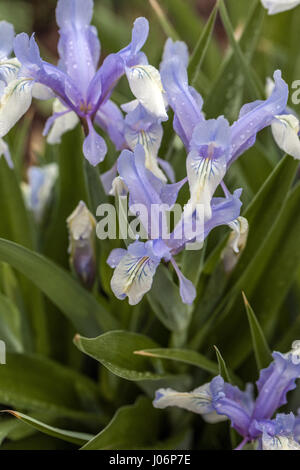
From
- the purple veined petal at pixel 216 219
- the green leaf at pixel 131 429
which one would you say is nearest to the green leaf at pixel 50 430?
the green leaf at pixel 131 429

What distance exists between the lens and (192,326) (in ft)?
2.43

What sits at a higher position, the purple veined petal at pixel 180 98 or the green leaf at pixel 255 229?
the purple veined petal at pixel 180 98

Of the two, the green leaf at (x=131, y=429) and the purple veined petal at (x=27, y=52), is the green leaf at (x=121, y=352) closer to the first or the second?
the green leaf at (x=131, y=429)

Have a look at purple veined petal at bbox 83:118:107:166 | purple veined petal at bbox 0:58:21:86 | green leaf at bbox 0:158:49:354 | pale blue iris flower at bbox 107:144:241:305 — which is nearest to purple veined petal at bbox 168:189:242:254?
pale blue iris flower at bbox 107:144:241:305

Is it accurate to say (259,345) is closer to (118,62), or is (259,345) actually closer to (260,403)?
(260,403)

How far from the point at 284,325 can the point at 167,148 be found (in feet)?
1.08

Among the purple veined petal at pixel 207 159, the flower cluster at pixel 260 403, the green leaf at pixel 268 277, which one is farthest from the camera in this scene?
the green leaf at pixel 268 277

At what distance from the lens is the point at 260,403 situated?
652 mm

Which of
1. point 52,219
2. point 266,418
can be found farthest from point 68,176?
point 266,418

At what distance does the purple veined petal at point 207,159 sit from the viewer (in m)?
0.52

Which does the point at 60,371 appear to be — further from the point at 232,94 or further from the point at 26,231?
the point at 232,94

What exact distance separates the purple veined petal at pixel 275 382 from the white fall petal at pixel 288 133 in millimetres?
203

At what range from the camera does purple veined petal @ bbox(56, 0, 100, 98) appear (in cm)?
62

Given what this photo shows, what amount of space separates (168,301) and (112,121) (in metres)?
0.20
